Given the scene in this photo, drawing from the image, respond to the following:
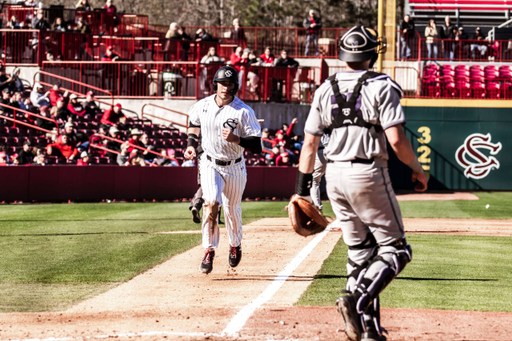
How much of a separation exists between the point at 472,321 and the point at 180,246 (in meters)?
5.70

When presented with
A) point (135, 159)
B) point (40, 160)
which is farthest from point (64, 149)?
point (135, 159)

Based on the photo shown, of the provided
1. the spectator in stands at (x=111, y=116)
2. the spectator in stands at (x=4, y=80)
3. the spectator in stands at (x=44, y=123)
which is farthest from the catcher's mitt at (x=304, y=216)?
the spectator in stands at (x=4, y=80)

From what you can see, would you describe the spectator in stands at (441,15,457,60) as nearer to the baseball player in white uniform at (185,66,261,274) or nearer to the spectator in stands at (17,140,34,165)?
the spectator in stands at (17,140,34,165)

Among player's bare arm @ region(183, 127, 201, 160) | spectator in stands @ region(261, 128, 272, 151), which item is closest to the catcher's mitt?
player's bare arm @ region(183, 127, 201, 160)

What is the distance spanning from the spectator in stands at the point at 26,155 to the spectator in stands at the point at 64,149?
0.50 metres

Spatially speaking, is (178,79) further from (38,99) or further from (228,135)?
(228,135)

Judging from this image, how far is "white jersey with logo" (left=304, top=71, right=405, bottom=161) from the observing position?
477 centimetres

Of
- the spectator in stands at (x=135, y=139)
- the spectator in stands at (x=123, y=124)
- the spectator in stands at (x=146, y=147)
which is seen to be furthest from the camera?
the spectator in stands at (x=123, y=124)

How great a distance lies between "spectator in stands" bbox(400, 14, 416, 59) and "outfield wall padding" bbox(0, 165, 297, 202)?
12.2m

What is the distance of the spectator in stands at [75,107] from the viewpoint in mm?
23344

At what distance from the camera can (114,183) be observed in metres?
19.6

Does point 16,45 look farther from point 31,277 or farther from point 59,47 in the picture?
point 31,277

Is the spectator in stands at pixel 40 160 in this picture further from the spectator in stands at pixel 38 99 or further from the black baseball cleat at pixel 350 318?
the black baseball cleat at pixel 350 318

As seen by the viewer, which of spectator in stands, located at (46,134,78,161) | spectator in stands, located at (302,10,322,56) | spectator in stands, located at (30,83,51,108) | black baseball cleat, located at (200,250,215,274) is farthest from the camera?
spectator in stands, located at (302,10,322,56)
